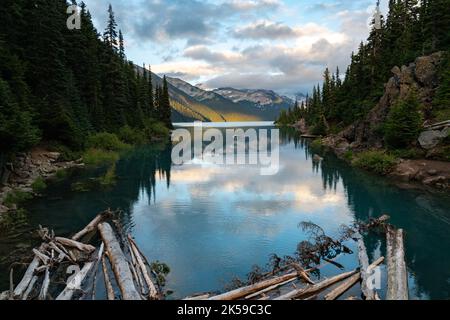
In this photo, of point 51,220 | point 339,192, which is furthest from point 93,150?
point 339,192

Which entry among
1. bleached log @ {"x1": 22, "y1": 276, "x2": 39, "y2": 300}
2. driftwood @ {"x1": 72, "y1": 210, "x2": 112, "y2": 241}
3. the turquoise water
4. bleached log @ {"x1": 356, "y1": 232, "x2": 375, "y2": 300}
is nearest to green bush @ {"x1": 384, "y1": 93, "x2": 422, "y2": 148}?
the turquoise water

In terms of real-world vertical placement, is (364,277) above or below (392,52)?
below

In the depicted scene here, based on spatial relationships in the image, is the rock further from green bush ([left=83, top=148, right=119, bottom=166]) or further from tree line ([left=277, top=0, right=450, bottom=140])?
green bush ([left=83, top=148, right=119, bottom=166])

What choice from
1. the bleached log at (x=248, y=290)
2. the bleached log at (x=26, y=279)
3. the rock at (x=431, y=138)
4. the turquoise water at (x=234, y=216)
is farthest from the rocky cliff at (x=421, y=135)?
the bleached log at (x=26, y=279)

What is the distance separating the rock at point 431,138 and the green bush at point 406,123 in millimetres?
1254

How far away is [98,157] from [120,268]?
114 ft

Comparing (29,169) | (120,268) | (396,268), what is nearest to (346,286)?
(396,268)

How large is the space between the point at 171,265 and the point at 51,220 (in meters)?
9.88

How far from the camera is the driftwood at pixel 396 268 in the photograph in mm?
11664

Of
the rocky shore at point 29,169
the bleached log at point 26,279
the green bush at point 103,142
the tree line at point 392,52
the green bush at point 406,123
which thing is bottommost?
the bleached log at point 26,279

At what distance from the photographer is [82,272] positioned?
1291 cm

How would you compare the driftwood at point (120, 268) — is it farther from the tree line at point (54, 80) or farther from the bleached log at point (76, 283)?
the tree line at point (54, 80)

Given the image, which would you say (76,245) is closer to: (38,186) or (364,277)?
(364,277)

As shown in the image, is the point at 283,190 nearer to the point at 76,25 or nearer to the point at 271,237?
the point at 271,237
